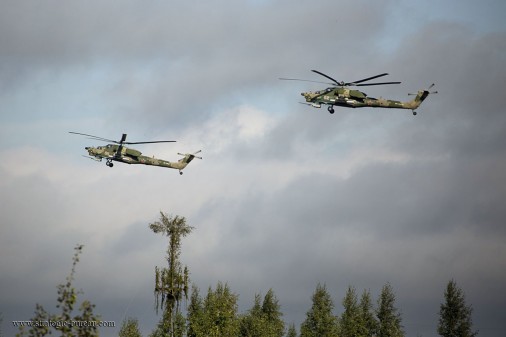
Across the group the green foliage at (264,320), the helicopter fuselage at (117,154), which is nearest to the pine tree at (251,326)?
the green foliage at (264,320)

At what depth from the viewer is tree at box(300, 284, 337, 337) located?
114m

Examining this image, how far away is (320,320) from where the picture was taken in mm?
115375

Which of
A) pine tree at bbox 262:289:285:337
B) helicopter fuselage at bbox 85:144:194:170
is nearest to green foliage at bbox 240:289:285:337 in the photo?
pine tree at bbox 262:289:285:337

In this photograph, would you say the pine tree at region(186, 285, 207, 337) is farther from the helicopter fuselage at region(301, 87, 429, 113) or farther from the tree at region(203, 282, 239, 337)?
the helicopter fuselage at region(301, 87, 429, 113)

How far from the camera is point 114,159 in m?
110

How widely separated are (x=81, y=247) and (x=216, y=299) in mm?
71811

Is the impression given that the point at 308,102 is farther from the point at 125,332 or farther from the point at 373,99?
the point at 125,332

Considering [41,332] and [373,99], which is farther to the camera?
[373,99]

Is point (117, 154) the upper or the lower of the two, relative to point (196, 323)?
upper

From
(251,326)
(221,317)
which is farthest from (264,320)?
(221,317)

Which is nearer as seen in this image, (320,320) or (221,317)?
(221,317)

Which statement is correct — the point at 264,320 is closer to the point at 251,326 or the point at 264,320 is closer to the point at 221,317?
the point at 251,326

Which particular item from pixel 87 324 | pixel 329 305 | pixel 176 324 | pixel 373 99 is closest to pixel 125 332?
pixel 176 324

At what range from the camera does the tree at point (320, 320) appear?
11438 cm
